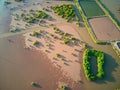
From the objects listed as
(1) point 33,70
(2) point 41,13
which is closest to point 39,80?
(1) point 33,70

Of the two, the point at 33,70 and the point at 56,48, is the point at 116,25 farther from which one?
the point at 33,70

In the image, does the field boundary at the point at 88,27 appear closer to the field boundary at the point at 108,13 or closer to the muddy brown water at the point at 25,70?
the field boundary at the point at 108,13

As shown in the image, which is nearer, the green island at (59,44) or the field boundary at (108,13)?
the green island at (59,44)

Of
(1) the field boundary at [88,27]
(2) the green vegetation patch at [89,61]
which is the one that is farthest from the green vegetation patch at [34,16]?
(2) the green vegetation patch at [89,61]

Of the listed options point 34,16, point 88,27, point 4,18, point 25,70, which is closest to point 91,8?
point 88,27

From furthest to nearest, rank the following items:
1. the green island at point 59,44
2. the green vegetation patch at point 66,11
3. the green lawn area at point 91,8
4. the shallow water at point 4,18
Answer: the green lawn area at point 91,8
the green vegetation patch at point 66,11
the shallow water at point 4,18
the green island at point 59,44

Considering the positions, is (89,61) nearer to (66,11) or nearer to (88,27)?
(88,27)
